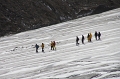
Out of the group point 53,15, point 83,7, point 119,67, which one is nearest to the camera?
point 119,67

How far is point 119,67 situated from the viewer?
17.2 m

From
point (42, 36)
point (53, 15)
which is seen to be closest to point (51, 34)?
point (42, 36)

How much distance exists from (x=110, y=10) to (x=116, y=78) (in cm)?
3512

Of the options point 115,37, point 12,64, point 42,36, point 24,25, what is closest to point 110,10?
point 24,25

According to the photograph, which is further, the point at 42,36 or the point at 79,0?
the point at 79,0

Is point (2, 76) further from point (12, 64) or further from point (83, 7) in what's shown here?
point (83, 7)

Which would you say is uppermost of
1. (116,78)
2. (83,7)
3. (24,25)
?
(83,7)

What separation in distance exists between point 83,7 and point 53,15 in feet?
20.8

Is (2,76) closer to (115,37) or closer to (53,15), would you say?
(115,37)

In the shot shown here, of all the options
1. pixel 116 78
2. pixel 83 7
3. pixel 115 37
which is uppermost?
pixel 83 7

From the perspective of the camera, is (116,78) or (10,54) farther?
(10,54)

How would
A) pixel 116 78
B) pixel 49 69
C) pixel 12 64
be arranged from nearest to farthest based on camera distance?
1. pixel 116 78
2. pixel 49 69
3. pixel 12 64

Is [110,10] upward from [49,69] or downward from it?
upward

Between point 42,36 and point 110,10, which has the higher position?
point 110,10
